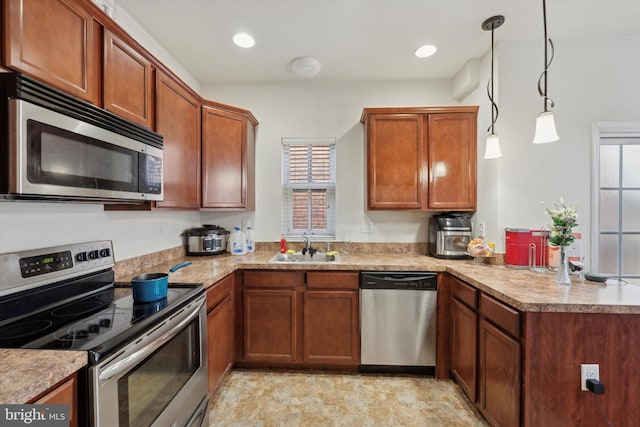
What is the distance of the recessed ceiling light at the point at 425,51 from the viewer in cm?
235

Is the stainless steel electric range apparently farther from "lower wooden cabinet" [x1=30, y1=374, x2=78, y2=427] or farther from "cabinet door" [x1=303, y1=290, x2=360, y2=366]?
"cabinet door" [x1=303, y1=290, x2=360, y2=366]

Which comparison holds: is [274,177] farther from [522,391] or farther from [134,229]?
[522,391]

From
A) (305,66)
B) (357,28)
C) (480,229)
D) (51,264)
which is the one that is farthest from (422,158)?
(51,264)

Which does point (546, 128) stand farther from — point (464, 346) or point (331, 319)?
point (331, 319)

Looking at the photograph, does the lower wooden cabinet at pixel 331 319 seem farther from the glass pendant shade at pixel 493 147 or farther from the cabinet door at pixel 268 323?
the glass pendant shade at pixel 493 147

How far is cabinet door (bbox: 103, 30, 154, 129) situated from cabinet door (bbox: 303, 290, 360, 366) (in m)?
1.74

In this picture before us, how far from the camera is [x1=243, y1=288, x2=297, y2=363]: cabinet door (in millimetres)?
2309

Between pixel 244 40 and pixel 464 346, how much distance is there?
9.54ft

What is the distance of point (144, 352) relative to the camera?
109 cm

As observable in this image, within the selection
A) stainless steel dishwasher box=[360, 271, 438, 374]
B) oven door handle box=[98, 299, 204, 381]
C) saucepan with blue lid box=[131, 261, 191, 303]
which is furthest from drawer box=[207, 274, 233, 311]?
stainless steel dishwasher box=[360, 271, 438, 374]

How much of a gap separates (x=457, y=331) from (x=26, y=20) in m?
2.90

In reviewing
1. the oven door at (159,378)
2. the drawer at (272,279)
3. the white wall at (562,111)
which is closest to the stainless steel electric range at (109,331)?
the oven door at (159,378)

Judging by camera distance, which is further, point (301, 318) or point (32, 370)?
point (301, 318)

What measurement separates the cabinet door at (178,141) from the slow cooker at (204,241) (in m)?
0.40
